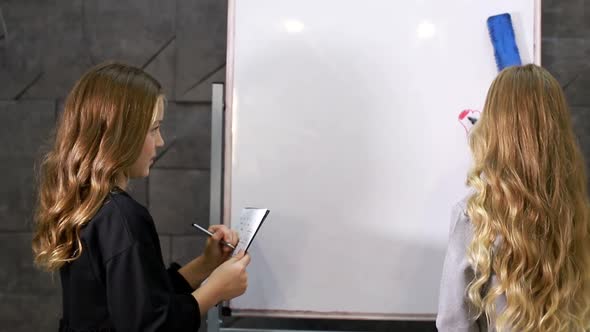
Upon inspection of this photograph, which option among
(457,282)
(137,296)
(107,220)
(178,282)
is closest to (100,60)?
(178,282)

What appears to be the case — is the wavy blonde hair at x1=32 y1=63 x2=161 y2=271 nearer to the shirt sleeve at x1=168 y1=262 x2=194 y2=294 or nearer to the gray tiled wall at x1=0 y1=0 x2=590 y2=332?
the shirt sleeve at x1=168 y1=262 x2=194 y2=294

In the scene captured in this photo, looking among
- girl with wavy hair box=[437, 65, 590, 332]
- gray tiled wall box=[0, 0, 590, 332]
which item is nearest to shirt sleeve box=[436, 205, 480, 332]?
girl with wavy hair box=[437, 65, 590, 332]

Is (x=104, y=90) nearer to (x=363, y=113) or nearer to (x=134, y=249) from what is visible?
(x=134, y=249)

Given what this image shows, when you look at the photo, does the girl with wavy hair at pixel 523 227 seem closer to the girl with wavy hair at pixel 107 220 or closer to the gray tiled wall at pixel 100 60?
the girl with wavy hair at pixel 107 220

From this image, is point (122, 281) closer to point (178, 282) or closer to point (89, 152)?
point (89, 152)

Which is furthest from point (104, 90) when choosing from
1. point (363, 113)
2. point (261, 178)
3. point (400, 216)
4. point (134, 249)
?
point (400, 216)

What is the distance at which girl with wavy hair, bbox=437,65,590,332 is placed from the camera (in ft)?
3.04

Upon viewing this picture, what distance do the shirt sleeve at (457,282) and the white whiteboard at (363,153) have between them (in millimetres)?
337

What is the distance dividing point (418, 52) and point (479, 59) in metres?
0.15

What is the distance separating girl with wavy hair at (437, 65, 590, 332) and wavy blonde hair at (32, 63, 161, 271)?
0.61 m

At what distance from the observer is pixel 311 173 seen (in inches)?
52.0

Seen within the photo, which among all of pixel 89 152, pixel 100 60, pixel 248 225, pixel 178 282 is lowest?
pixel 178 282

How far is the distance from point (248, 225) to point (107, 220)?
0.34 meters

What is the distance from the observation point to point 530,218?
0.93 meters
